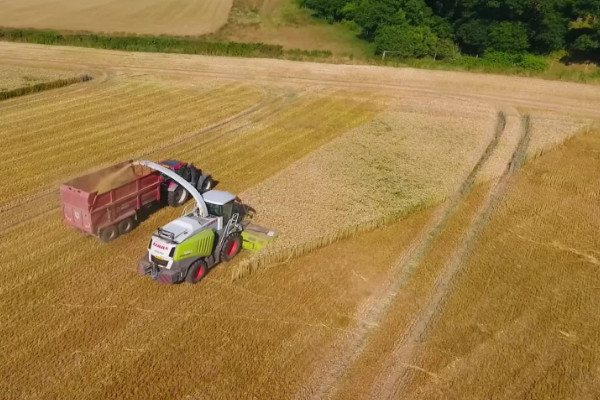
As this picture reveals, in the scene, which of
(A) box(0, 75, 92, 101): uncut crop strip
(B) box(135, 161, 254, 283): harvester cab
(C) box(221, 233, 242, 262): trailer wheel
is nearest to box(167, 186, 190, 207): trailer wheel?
(B) box(135, 161, 254, 283): harvester cab

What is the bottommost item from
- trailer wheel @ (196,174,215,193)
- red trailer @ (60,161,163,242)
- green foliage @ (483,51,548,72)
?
trailer wheel @ (196,174,215,193)

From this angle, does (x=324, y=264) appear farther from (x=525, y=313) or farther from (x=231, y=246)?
(x=525, y=313)

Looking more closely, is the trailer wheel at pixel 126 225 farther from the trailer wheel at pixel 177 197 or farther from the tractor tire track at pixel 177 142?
the tractor tire track at pixel 177 142

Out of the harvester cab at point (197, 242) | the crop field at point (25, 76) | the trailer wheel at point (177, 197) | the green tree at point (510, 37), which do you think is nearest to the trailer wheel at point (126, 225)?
the trailer wheel at point (177, 197)

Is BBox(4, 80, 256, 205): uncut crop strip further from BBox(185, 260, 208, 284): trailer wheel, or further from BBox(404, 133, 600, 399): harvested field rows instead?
BBox(404, 133, 600, 399): harvested field rows

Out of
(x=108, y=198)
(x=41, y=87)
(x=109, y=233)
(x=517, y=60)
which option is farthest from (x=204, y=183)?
(x=517, y=60)

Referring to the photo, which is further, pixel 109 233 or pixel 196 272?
pixel 109 233
